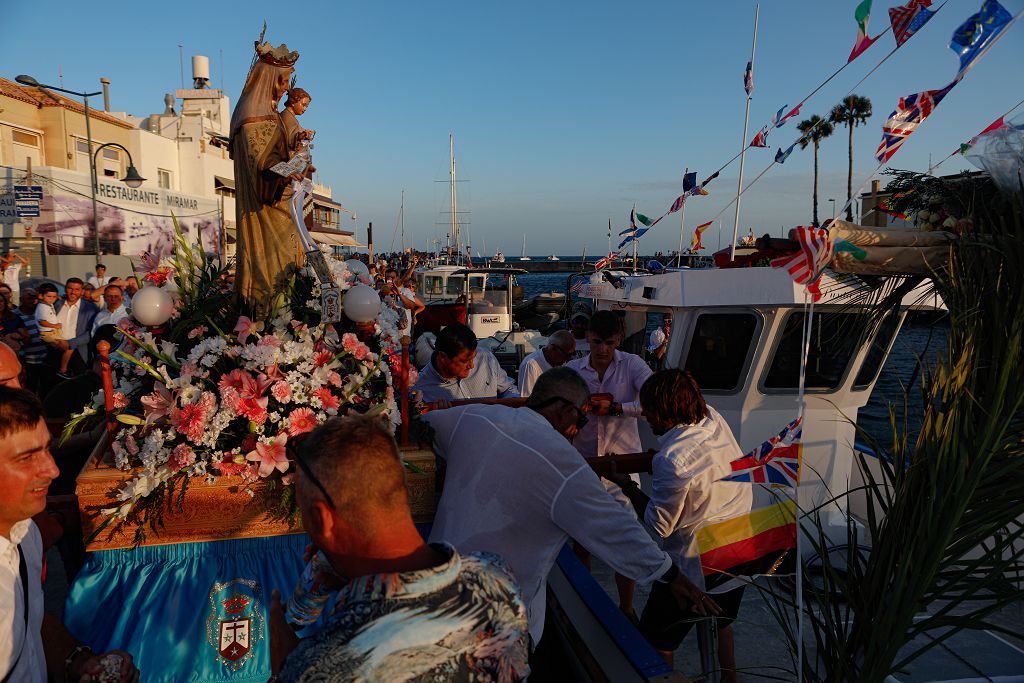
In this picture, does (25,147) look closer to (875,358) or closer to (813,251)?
(875,358)

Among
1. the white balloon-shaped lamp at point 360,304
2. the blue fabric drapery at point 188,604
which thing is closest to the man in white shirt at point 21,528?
the blue fabric drapery at point 188,604

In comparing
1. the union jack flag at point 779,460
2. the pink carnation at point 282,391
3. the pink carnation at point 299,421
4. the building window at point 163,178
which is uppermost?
the building window at point 163,178

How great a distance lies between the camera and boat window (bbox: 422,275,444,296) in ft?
67.8

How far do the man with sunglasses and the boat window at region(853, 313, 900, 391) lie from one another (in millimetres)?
A: 4058

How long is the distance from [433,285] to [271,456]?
18331 mm

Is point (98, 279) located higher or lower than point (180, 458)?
higher

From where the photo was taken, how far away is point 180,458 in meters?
2.66

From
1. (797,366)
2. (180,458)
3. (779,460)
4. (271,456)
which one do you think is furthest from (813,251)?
(797,366)

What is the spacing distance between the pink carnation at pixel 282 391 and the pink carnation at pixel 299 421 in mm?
69

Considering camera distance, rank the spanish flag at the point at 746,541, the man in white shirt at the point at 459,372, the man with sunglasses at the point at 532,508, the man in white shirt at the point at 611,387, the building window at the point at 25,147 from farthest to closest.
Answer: the building window at the point at 25,147
the man in white shirt at the point at 611,387
the man in white shirt at the point at 459,372
the spanish flag at the point at 746,541
the man with sunglasses at the point at 532,508

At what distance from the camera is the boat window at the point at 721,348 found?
5.57 meters

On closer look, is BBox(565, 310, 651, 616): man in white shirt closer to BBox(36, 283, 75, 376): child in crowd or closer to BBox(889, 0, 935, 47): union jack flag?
BBox(889, 0, 935, 47): union jack flag

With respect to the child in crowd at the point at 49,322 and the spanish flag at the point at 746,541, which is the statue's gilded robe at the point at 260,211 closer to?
the spanish flag at the point at 746,541

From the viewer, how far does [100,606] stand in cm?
266
